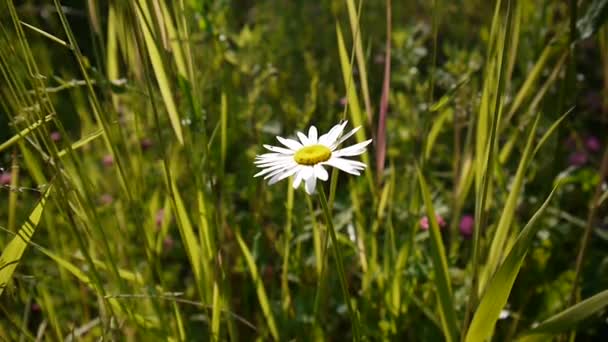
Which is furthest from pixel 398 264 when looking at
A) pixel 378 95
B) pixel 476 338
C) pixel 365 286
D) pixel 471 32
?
pixel 471 32

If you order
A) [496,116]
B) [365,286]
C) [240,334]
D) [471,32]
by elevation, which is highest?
[496,116]

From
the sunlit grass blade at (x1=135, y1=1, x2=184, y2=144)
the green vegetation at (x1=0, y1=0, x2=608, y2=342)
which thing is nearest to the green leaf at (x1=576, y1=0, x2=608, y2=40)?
the green vegetation at (x1=0, y1=0, x2=608, y2=342)

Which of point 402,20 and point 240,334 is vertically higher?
point 402,20

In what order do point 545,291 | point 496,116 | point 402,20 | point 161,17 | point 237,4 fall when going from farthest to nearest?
point 237,4, point 402,20, point 545,291, point 161,17, point 496,116

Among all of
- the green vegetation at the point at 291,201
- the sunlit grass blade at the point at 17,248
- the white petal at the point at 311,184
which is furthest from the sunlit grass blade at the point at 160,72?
the white petal at the point at 311,184

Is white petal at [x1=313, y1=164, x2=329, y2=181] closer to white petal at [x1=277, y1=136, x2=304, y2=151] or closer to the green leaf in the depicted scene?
white petal at [x1=277, y1=136, x2=304, y2=151]

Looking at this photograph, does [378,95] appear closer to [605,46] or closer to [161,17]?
[605,46]

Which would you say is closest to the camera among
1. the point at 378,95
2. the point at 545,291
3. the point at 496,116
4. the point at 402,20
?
Result: the point at 496,116

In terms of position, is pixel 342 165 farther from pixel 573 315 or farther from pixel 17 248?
pixel 17 248

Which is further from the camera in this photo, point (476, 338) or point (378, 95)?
point (378, 95)
